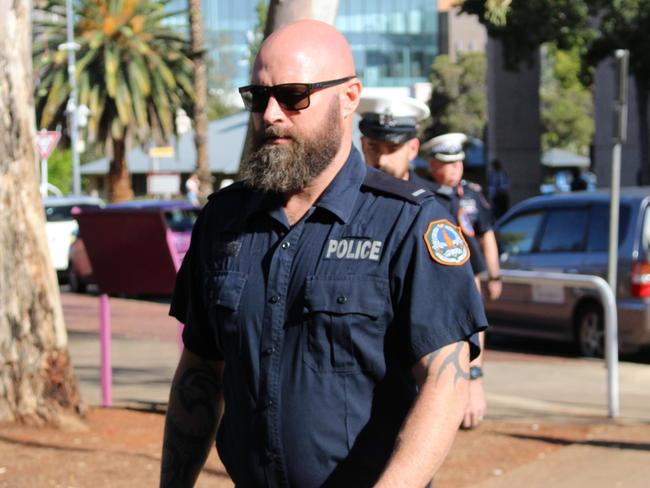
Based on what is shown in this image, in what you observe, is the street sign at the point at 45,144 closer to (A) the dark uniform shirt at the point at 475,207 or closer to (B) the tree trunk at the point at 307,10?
(A) the dark uniform shirt at the point at 475,207

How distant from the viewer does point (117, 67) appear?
3862cm

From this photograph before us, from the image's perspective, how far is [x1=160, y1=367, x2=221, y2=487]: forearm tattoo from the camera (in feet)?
10.1

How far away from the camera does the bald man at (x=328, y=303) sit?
2.63m

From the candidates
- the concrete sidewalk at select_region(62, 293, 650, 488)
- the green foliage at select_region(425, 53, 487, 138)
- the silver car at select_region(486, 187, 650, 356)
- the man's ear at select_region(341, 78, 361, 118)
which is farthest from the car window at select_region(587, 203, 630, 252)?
the green foliage at select_region(425, 53, 487, 138)

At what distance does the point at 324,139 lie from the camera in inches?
109

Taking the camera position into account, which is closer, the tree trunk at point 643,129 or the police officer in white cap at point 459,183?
the police officer in white cap at point 459,183

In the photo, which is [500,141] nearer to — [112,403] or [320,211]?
[112,403]

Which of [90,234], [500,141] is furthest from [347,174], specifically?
[500,141]

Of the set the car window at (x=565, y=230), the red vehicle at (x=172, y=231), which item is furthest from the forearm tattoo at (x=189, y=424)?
the red vehicle at (x=172, y=231)

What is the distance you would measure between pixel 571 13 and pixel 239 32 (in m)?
73.6

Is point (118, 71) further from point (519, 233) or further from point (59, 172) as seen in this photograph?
point (519, 233)

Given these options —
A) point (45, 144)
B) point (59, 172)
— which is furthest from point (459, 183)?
point (59, 172)

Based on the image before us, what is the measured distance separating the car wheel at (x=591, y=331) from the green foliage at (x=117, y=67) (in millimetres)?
28016

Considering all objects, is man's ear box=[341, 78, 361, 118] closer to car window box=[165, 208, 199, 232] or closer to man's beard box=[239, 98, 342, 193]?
man's beard box=[239, 98, 342, 193]
